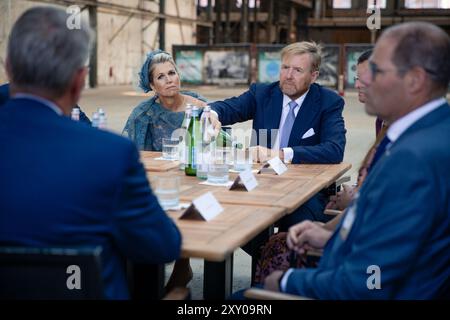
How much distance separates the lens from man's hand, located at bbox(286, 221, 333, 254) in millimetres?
2191

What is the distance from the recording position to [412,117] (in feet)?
5.78

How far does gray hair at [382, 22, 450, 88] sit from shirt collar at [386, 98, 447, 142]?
0.20ft

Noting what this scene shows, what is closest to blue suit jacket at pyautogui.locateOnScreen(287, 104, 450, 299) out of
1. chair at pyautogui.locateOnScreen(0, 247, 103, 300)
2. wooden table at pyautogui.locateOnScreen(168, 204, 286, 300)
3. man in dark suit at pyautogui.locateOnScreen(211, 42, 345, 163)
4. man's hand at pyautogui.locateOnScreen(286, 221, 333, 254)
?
wooden table at pyautogui.locateOnScreen(168, 204, 286, 300)

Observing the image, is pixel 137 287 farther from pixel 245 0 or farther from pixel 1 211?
pixel 245 0

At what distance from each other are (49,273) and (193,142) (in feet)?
5.89

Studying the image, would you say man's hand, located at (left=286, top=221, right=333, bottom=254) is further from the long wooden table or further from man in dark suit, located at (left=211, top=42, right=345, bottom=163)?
man in dark suit, located at (left=211, top=42, right=345, bottom=163)

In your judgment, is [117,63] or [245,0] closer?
[117,63]

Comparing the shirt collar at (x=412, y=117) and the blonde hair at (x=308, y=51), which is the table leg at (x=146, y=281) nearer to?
the shirt collar at (x=412, y=117)

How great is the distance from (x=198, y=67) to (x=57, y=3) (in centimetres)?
494

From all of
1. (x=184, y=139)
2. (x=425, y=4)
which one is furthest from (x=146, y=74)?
(x=425, y=4)

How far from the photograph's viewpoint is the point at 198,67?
21312 millimetres

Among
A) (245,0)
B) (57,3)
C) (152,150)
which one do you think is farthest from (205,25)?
(152,150)

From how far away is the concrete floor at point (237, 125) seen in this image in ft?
13.6

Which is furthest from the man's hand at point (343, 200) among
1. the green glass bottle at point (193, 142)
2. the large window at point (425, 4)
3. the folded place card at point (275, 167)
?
the large window at point (425, 4)
